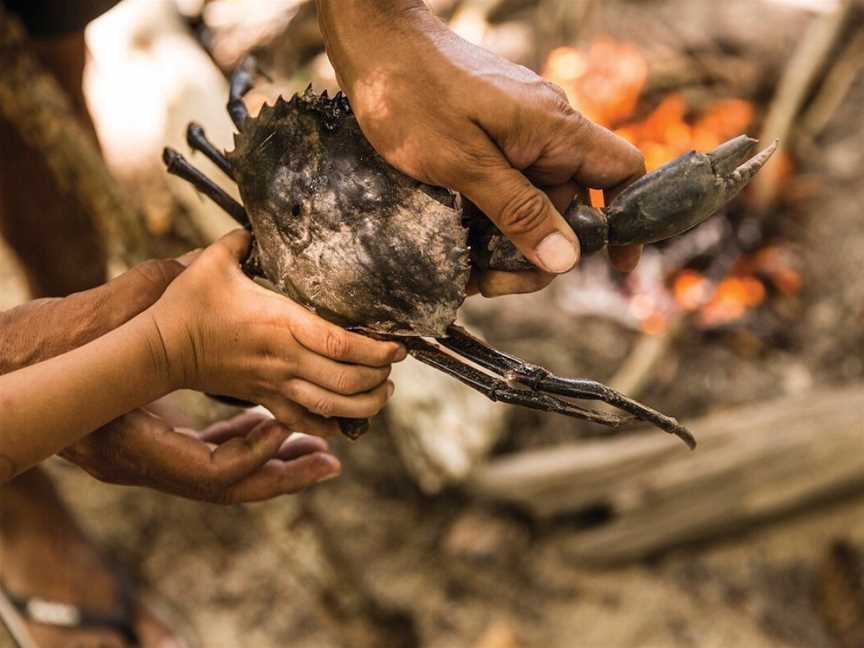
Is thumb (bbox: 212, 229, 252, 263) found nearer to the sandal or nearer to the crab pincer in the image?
the crab pincer

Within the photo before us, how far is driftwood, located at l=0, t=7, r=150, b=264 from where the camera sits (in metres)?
1.66

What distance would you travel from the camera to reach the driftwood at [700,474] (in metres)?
2.25

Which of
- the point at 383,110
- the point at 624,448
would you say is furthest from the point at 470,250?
the point at 624,448

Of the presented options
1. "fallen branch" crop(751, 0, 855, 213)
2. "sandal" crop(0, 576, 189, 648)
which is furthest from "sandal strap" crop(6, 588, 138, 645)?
"fallen branch" crop(751, 0, 855, 213)

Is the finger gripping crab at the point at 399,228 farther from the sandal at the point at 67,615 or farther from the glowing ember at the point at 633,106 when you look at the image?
the glowing ember at the point at 633,106

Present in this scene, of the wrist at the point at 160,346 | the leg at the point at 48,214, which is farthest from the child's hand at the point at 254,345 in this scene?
the leg at the point at 48,214

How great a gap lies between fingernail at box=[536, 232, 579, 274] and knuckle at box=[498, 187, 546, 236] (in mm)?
25

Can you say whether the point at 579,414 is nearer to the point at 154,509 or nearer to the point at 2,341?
the point at 2,341

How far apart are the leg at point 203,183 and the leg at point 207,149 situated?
32 mm

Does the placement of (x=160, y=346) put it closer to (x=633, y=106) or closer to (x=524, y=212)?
(x=524, y=212)

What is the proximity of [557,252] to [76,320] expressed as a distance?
2.22ft

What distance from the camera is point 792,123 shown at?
10.2 feet

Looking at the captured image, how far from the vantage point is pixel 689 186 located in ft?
3.51

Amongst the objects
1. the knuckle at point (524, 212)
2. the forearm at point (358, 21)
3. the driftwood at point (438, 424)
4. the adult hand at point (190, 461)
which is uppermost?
the forearm at point (358, 21)
